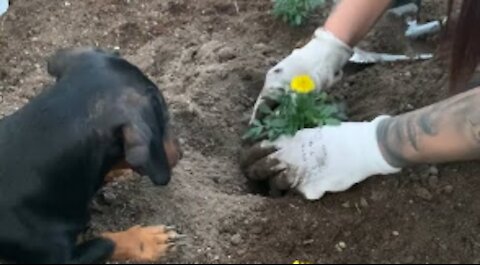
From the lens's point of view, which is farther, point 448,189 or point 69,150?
point 448,189

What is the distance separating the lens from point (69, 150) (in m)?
2.22

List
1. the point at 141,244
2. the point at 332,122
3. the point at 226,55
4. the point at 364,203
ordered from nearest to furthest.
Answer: the point at 141,244, the point at 364,203, the point at 332,122, the point at 226,55

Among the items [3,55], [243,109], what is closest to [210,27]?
[243,109]

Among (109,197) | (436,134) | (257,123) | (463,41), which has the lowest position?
(109,197)

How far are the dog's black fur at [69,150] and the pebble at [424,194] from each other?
2.31 ft

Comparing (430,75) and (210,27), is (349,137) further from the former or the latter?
(210,27)

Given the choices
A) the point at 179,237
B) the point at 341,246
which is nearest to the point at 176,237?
the point at 179,237

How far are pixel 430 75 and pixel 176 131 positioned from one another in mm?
798

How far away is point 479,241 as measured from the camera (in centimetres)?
239

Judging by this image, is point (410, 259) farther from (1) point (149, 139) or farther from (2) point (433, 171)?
(1) point (149, 139)

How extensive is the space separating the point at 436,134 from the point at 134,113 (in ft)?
2.54

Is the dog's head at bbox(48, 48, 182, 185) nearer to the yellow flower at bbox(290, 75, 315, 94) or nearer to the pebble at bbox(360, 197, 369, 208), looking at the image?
the yellow flower at bbox(290, 75, 315, 94)

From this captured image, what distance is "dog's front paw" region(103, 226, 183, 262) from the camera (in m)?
2.30

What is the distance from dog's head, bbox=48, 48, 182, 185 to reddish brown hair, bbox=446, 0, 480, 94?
2.65 ft
